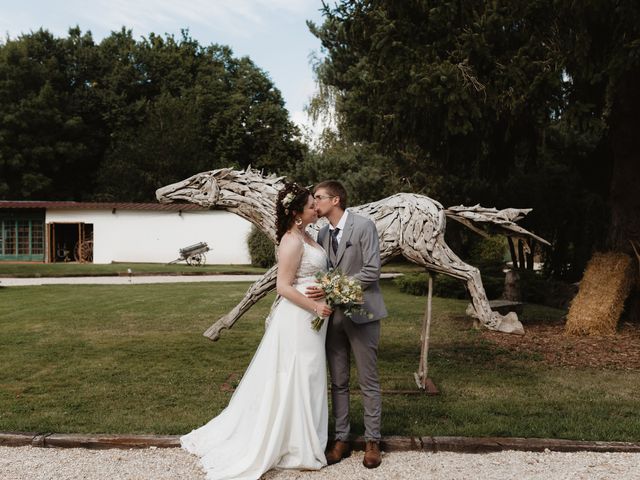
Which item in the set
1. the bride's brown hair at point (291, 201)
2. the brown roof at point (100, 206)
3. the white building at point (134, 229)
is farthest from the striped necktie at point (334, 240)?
the brown roof at point (100, 206)

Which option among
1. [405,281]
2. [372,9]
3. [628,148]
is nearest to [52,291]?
[405,281]

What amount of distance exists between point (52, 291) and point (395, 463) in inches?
608

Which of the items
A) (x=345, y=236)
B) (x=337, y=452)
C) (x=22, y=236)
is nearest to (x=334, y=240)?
(x=345, y=236)

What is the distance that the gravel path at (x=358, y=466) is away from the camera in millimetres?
4777

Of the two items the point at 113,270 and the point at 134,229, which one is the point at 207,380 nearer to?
the point at 113,270

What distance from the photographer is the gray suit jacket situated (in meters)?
5.05

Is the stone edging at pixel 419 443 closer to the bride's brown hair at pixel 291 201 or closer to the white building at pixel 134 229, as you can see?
the bride's brown hair at pixel 291 201

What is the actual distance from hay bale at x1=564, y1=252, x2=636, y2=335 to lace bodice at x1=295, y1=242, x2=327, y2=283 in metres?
8.05

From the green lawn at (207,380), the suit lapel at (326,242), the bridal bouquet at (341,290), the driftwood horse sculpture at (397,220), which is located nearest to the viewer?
the bridal bouquet at (341,290)

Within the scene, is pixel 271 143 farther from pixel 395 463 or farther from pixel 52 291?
pixel 395 463

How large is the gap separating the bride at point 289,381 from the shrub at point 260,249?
75.5 ft

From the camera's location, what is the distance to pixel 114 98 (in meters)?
43.3

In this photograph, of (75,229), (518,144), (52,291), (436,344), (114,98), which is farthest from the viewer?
(114,98)

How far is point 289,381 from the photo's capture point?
497cm
